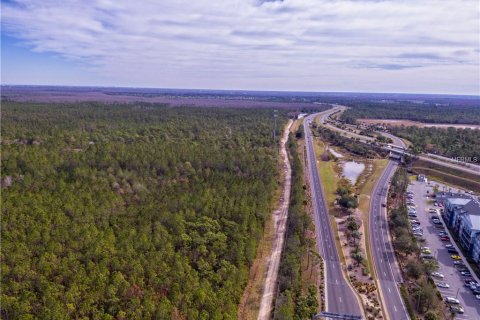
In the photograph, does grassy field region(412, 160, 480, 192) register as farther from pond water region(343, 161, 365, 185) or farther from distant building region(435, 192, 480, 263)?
distant building region(435, 192, 480, 263)

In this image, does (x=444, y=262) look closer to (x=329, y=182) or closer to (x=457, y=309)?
(x=457, y=309)

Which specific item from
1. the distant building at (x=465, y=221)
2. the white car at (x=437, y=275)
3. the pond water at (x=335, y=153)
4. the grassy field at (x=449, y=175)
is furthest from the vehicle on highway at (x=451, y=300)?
the pond water at (x=335, y=153)

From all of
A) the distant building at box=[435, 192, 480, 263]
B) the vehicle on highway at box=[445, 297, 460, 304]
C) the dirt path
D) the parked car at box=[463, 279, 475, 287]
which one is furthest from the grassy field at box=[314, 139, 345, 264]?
the distant building at box=[435, 192, 480, 263]

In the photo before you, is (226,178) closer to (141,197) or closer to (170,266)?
(141,197)

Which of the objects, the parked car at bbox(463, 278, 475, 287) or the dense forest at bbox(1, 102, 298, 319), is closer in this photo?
the dense forest at bbox(1, 102, 298, 319)

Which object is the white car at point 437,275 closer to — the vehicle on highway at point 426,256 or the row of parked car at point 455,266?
the row of parked car at point 455,266

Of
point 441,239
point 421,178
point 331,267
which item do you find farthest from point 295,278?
point 421,178
